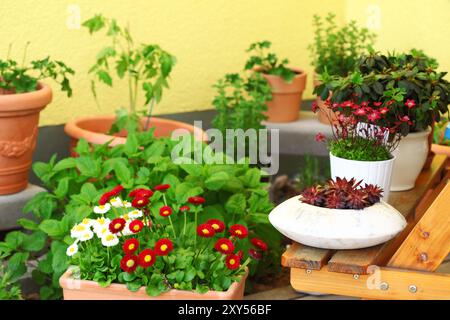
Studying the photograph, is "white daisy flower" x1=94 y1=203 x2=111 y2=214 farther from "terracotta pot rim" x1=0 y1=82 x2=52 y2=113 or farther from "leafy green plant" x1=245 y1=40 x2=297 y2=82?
"leafy green plant" x1=245 y1=40 x2=297 y2=82

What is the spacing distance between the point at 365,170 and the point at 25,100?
1469 millimetres

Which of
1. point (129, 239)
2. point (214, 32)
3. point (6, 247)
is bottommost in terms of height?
point (6, 247)

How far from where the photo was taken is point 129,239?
8.05 ft

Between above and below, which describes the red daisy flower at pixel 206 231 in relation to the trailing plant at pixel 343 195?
below

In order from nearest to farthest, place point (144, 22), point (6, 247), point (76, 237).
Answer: point (76, 237)
point (6, 247)
point (144, 22)

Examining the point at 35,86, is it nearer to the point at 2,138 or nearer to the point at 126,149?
the point at 2,138

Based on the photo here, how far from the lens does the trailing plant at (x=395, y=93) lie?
246 centimetres

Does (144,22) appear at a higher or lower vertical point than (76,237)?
higher

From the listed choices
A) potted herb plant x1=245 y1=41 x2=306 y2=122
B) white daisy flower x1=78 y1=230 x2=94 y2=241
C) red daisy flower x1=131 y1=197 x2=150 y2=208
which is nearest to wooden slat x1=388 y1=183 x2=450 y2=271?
red daisy flower x1=131 y1=197 x2=150 y2=208

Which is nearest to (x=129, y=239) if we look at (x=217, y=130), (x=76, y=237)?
(x=76, y=237)

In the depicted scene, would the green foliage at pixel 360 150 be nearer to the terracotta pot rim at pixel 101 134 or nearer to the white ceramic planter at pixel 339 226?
the white ceramic planter at pixel 339 226

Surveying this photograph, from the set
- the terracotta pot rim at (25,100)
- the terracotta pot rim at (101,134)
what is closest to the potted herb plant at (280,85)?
the terracotta pot rim at (101,134)

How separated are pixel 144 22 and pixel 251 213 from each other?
59.3 inches

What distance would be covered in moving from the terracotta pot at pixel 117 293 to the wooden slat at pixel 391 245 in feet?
1.50
